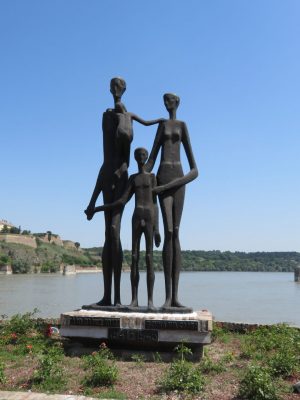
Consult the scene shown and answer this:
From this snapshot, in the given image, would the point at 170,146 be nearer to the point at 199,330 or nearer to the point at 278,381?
the point at 199,330

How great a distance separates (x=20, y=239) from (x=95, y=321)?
393 ft

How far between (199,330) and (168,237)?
5.55ft

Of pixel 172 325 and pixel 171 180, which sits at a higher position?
pixel 171 180

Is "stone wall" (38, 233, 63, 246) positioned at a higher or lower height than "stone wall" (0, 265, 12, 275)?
higher

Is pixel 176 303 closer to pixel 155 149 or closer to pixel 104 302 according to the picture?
pixel 104 302

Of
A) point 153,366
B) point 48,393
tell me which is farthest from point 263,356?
point 48,393

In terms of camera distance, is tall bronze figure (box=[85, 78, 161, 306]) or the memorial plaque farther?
tall bronze figure (box=[85, 78, 161, 306])

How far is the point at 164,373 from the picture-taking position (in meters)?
6.17

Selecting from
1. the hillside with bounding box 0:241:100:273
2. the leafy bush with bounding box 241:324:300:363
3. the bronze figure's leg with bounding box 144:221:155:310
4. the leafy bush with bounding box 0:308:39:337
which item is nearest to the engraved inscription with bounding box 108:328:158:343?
the bronze figure's leg with bounding box 144:221:155:310

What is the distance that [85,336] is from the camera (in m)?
7.31

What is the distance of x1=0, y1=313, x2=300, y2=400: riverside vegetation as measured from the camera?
5.36 metres

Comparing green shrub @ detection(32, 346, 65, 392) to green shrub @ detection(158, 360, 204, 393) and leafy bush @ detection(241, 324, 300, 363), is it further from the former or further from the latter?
leafy bush @ detection(241, 324, 300, 363)

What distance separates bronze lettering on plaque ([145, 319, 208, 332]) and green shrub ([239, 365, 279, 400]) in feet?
5.15

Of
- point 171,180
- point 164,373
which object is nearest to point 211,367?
point 164,373
